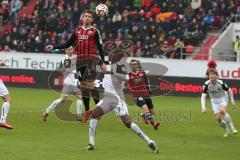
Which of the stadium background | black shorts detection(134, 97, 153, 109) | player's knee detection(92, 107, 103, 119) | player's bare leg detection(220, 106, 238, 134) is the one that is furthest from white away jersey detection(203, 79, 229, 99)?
player's knee detection(92, 107, 103, 119)

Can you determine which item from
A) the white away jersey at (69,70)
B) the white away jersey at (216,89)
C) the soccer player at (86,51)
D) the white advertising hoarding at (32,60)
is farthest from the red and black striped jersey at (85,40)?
the white advertising hoarding at (32,60)

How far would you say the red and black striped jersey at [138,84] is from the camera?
2009 cm

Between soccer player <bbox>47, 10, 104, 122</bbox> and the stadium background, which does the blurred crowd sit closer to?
the stadium background

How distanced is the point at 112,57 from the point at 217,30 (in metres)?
24.6

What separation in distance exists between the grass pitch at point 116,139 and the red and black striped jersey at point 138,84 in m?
0.96

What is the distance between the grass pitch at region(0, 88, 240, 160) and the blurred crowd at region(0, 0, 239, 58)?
11916 millimetres

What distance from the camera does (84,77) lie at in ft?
61.9

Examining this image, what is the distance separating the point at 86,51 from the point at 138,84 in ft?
7.80

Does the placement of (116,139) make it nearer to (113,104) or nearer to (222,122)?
(113,104)

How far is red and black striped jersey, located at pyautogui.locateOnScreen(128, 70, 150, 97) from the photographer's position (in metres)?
20.1

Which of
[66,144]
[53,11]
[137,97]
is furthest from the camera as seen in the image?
[53,11]

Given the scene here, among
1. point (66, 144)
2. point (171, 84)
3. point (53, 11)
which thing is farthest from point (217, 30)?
point (66, 144)

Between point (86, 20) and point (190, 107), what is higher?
point (86, 20)

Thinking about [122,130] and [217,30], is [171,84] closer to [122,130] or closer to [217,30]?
[217,30]
